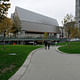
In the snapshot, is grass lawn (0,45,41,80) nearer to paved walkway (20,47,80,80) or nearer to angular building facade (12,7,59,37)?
paved walkway (20,47,80,80)

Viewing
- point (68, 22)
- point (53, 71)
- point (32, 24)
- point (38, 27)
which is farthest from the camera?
point (38, 27)

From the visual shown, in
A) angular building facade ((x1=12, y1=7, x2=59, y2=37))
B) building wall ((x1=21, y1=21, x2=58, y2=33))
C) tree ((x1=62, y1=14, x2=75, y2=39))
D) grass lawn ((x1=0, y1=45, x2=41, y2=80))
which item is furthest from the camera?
building wall ((x1=21, y1=21, x2=58, y2=33))

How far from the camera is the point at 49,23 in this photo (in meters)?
98.2

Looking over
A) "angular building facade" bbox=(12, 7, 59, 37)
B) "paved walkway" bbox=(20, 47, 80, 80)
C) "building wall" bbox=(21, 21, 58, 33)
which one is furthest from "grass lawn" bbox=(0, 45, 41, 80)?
"building wall" bbox=(21, 21, 58, 33)

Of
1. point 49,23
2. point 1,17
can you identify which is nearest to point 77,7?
point 49,23

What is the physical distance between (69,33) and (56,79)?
20.3m

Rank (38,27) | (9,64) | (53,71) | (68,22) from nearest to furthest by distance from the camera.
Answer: (53,71)
(9,64)
(68,22)
(38,27)

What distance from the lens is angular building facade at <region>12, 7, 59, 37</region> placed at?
76688mm

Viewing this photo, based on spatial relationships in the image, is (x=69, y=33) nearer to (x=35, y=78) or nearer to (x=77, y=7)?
(x=35, y=78)

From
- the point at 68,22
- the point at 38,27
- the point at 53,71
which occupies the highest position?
the point at 38,27

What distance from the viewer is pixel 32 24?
82438mm

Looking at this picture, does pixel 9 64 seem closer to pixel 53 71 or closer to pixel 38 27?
pixel 53 71

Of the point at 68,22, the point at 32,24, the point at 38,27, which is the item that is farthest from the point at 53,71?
the point at 38,27

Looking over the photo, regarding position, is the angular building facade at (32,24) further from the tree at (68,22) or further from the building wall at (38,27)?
the tree at (68,22)
